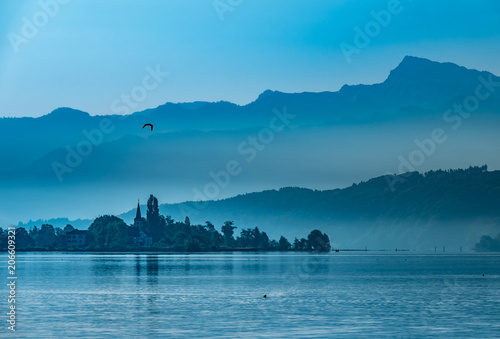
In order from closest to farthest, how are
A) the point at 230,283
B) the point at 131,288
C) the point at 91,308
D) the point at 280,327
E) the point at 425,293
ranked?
the point at 280,327 < the point at 91,308 < the point at 425,293 < the point at 131,288 < the point at 230,283

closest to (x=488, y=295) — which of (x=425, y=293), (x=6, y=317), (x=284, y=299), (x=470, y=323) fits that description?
(x=425, y=293)

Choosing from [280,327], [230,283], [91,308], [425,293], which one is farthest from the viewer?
[230,283]

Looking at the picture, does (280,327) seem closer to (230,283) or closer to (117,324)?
(117,324)

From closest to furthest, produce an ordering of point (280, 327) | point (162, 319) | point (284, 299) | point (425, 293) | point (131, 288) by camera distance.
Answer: point (280, 327), point (162, 319), point (284, 299), point (425, 293), point (131, 288)

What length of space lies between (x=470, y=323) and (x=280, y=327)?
17854 millimetres

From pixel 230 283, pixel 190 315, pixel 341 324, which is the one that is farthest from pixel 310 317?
pixel 230 283

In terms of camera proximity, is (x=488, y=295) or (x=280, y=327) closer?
(x=280, y=327)

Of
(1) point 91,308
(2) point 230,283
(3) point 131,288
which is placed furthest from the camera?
(2) point 230,283

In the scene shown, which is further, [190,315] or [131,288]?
[131,288]

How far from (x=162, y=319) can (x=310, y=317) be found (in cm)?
1462

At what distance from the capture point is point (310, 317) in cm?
8231

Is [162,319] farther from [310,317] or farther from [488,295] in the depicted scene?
[488,295]

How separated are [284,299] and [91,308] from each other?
2555 cm

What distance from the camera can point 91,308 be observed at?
9300 cm
